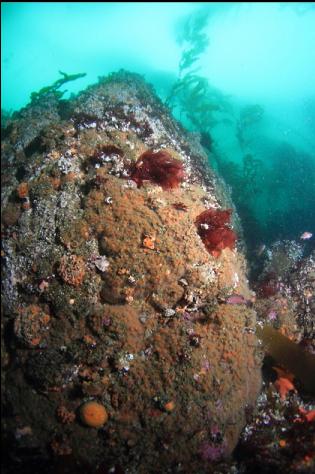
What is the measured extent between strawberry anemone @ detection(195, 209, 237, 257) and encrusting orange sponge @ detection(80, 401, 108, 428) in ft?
11.5

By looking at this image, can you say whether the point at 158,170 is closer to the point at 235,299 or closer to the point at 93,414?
the point at 235,299

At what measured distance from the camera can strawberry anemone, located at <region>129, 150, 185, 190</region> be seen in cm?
609

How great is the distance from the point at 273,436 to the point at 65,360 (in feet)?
14.4

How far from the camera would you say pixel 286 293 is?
7.70 m

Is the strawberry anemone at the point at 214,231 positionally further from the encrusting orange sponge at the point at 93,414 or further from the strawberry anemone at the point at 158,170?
the encrusting orange sponge at the point at 93,414

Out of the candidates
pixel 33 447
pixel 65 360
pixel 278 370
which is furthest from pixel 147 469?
pixel 278 370

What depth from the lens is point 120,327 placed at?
16.4 feet

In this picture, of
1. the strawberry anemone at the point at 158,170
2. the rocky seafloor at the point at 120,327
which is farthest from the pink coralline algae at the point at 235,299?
the strawberry anemone at the point at 158,170

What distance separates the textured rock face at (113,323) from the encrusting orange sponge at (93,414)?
0.44 feet

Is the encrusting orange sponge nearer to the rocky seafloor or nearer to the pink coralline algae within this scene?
the rocky seafloor

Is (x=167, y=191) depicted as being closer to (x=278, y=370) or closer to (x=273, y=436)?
(x=278, y=370)

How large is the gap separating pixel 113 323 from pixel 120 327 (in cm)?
14

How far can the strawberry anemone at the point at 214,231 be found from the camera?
19.2 ft

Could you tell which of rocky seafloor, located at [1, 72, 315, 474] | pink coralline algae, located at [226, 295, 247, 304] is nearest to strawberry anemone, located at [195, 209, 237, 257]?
rocky seafloor, located at [1, 72, 315, 474]
